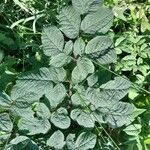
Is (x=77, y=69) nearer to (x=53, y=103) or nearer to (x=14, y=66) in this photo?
(x=53, y=103)

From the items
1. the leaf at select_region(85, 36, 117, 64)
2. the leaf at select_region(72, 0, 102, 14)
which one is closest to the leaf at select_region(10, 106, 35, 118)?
the leaf at select_region(85, 36, 117, 64)

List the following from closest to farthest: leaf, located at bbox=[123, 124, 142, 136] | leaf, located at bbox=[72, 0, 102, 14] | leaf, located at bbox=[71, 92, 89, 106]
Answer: leaf, located at bbox=[72, 0, 102, 14] < leaf, located at bbox=[71, 92, 89, 106] < leaf, located at bbox=[123, 124, 142, 136]

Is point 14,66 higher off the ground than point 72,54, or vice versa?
point 72,54

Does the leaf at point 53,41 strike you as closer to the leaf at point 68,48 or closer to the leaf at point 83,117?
the leaf at point 68,48

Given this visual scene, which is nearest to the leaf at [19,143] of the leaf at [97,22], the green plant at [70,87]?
the green plant at [70,87]

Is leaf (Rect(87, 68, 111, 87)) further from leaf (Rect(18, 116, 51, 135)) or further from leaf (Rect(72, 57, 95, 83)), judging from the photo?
leaf (Rect(18, 116, 51, 135))

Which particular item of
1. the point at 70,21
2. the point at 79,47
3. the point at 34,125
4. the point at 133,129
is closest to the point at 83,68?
the point at 79,47

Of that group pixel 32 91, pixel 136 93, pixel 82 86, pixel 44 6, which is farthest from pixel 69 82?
pixel 44 6
